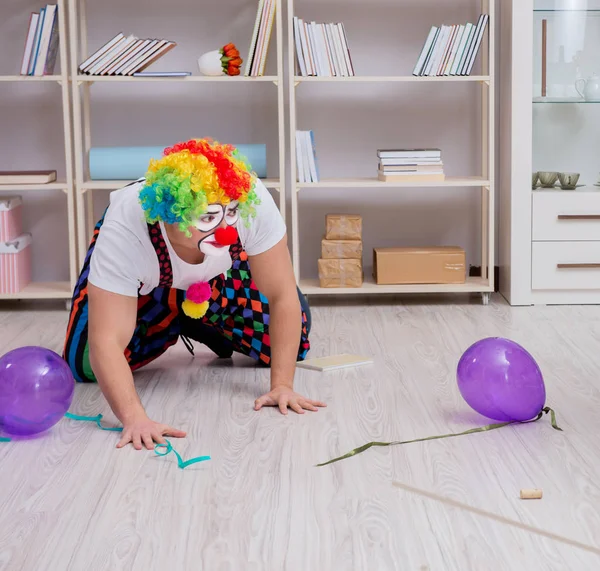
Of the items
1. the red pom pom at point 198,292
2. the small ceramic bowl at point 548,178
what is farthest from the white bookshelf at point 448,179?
the red pom pom at point 198,292

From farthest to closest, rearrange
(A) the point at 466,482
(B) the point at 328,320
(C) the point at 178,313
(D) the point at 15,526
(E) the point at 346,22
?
(E) the point at 346,22
(B) the point at 328,320
(C) the point at 178,313
(A) the point at 466,482
(D) the point at 15,526

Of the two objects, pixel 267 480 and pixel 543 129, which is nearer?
pixel 267 480

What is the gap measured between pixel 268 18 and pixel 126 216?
5.77 feet

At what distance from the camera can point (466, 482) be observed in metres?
1.94

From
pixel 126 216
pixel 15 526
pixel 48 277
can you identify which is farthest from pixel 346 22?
pixel 15 526

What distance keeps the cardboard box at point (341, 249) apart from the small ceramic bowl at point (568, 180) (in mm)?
858

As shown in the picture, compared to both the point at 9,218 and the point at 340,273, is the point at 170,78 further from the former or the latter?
the point at 340,273

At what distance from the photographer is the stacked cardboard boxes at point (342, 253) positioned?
3957mm

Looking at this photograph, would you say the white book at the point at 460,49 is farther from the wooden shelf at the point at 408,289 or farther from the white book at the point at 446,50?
the wooden shelf at the point at 408,289

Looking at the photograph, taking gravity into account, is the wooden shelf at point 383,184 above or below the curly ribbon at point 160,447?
above

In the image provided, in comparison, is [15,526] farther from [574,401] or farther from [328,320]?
[328,320]

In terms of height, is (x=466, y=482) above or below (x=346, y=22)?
below

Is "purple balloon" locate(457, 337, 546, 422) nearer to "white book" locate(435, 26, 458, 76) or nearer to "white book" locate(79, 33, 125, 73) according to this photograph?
"white book" locate(435, 26, 458, 76)

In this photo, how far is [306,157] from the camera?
3.88 metres
